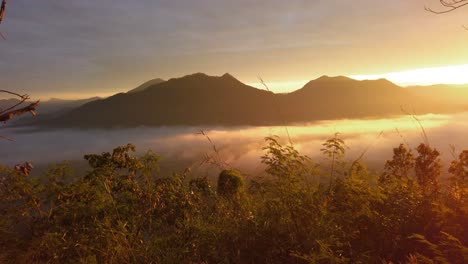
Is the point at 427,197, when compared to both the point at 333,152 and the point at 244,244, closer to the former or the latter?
the point at 333,152

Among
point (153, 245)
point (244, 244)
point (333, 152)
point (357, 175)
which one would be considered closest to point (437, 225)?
point (357, 175)

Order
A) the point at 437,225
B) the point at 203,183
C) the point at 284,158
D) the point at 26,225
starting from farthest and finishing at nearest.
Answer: the point at 203,183 → the point at 26,225 → the point at 284,158 → the point at 437,225

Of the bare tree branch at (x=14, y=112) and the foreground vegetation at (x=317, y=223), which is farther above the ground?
the bare tree branch at (x=14, y=112)

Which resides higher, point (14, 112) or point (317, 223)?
point (14, 112)

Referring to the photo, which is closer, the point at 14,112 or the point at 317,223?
the point at 14,112

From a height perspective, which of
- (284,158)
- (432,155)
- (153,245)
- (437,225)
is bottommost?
(432,155)

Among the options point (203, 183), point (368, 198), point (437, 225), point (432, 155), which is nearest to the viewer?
point (437, 225)

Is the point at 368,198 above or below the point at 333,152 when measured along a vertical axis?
below

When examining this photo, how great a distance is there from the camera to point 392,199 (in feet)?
18.2

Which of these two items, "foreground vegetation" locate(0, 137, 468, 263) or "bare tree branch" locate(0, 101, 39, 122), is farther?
"foreground vegetation" locate(0, 137, 468, 263)

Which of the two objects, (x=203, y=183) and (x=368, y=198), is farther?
(x=203, y=183)

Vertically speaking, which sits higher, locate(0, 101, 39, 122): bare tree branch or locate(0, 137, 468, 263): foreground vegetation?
locate(0, 101, 39, 122): bare tree branch

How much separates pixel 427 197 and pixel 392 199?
0.56 metres

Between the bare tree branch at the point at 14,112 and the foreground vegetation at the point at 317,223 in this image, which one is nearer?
the bare tree branch at the point at 14,112
